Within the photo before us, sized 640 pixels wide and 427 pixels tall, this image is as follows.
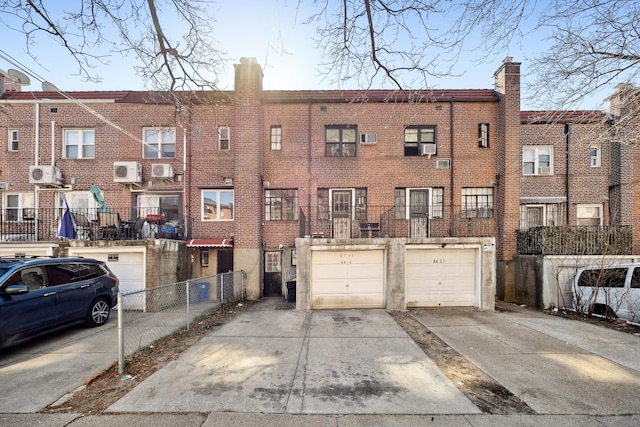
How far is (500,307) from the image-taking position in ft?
34.2

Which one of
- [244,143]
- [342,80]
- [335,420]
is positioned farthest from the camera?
[244,143]

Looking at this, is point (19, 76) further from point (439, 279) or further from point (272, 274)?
point (439, 279)

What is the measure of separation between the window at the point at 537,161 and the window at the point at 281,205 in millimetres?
10571

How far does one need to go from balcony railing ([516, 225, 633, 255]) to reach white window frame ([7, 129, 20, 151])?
21851 mm

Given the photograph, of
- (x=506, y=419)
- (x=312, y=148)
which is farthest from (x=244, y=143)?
(x=506, y=419)

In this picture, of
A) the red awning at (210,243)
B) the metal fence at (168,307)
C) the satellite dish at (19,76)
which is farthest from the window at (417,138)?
the satellite dish at (19,76)

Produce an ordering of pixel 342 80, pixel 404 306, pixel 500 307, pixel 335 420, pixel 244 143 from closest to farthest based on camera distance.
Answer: pixel 335 420 < pixel 342 80 < pixel 404 306 < pixel 500 307 < pixel 244 143

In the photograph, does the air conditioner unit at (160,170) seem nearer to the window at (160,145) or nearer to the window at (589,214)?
the window at (160,145)

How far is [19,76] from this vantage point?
23.7 feet

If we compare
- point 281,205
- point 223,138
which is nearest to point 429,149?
point 281,205

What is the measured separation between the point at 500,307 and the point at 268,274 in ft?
29.3

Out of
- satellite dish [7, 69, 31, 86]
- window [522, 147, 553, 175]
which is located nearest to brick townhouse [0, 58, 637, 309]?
window [522, 147, 553, 175]

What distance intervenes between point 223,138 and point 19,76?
6393 millimetres

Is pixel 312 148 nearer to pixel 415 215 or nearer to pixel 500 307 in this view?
pixel 415 215
